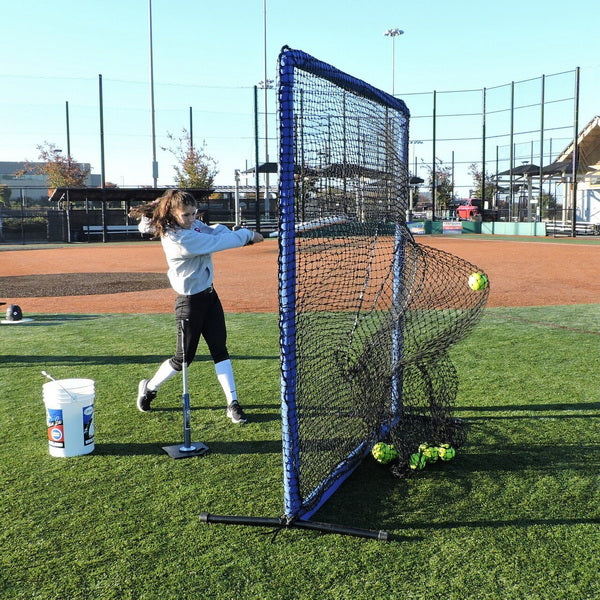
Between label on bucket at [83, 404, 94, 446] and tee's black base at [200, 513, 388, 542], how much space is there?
1.39 meters

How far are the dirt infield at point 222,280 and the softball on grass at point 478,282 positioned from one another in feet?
20.9

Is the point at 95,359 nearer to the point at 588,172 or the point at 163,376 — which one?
the point at 163,376

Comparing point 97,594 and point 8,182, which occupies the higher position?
point 8,182

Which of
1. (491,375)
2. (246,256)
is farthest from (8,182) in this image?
(491,375)

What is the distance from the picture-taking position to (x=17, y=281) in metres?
16.9

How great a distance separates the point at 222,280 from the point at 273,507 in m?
12.4

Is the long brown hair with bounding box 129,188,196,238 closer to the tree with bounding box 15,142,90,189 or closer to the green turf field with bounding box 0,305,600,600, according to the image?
the green turf field with bounding box 0,305,600,600

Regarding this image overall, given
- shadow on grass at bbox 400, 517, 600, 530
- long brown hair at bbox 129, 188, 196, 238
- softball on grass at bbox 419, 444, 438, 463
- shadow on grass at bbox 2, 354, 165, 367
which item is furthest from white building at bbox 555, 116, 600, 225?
shadow on grass at bbox 400, 517, 600, 530

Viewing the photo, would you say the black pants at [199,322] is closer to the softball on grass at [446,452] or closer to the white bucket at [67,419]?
the white bucket at [67,419]

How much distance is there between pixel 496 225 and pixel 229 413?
37864 millimetres

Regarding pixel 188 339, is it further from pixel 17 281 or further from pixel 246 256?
pixel 246 256

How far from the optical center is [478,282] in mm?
4988

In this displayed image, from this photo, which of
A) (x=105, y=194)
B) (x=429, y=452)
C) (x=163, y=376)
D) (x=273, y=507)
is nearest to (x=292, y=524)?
(x=273, y=507)

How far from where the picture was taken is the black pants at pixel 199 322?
5035 millimetres
